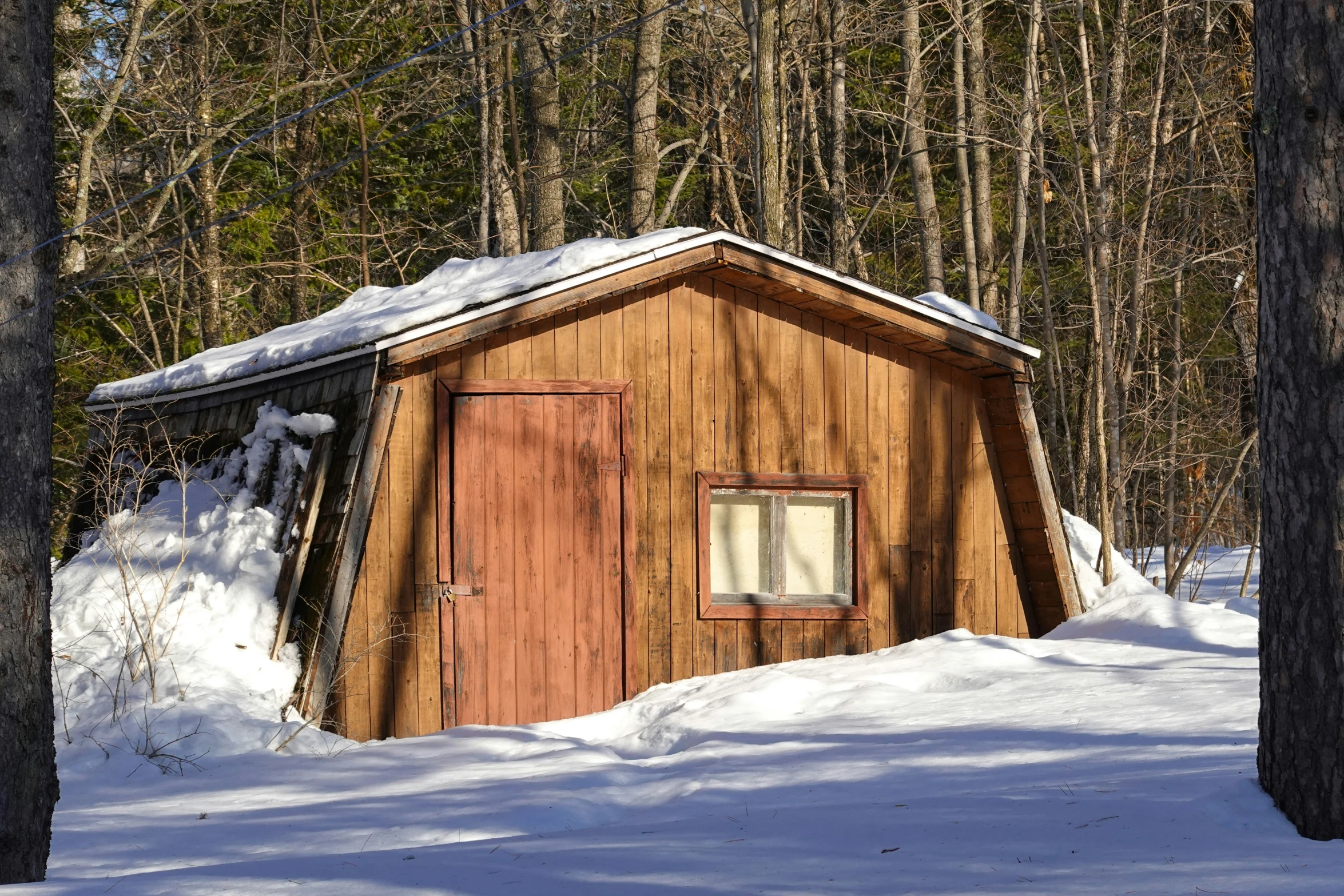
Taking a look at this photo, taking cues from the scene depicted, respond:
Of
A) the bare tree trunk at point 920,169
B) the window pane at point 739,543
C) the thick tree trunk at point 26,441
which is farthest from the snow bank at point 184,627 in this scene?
the bare tree trunk at point 920,169

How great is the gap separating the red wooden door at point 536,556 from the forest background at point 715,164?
622 centimetres

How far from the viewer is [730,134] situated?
67.4 feet

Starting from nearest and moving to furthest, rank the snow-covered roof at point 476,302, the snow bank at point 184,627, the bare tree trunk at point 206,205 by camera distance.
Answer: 1. the snow bank at point 184,627
2. the snow-covered roof at point 476,302
3. the bare tree trunk at point 206,205

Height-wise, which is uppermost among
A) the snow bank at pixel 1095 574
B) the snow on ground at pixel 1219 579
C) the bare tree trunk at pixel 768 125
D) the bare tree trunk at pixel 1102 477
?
the bare tree trunk at pixel 768 125

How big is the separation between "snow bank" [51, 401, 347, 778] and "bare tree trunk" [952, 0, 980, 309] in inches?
417

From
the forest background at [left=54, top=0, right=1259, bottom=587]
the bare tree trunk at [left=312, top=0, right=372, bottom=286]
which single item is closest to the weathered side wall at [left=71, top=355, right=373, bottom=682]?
the forest background at [left=54, top=0, right=1259, bottom=587]

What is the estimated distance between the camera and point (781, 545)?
388 inches

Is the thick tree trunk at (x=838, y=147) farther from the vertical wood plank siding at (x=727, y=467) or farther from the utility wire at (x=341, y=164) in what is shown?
the vertical wood plank siding at (x=727, y=467)

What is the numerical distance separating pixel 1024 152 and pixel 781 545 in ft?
21.5

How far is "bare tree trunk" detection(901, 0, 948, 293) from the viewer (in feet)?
59.7

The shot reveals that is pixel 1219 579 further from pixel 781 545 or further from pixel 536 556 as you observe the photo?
pixel 536 556

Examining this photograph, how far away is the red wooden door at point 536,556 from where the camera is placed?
9.06 meters

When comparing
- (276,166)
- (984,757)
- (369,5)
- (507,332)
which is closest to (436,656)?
(507,332)

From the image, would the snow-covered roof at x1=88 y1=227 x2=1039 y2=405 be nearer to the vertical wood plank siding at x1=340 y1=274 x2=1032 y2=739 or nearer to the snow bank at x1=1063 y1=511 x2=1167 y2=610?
the vertical wood plank siding at x1=340 y1=274 x2=1032 y2=739
